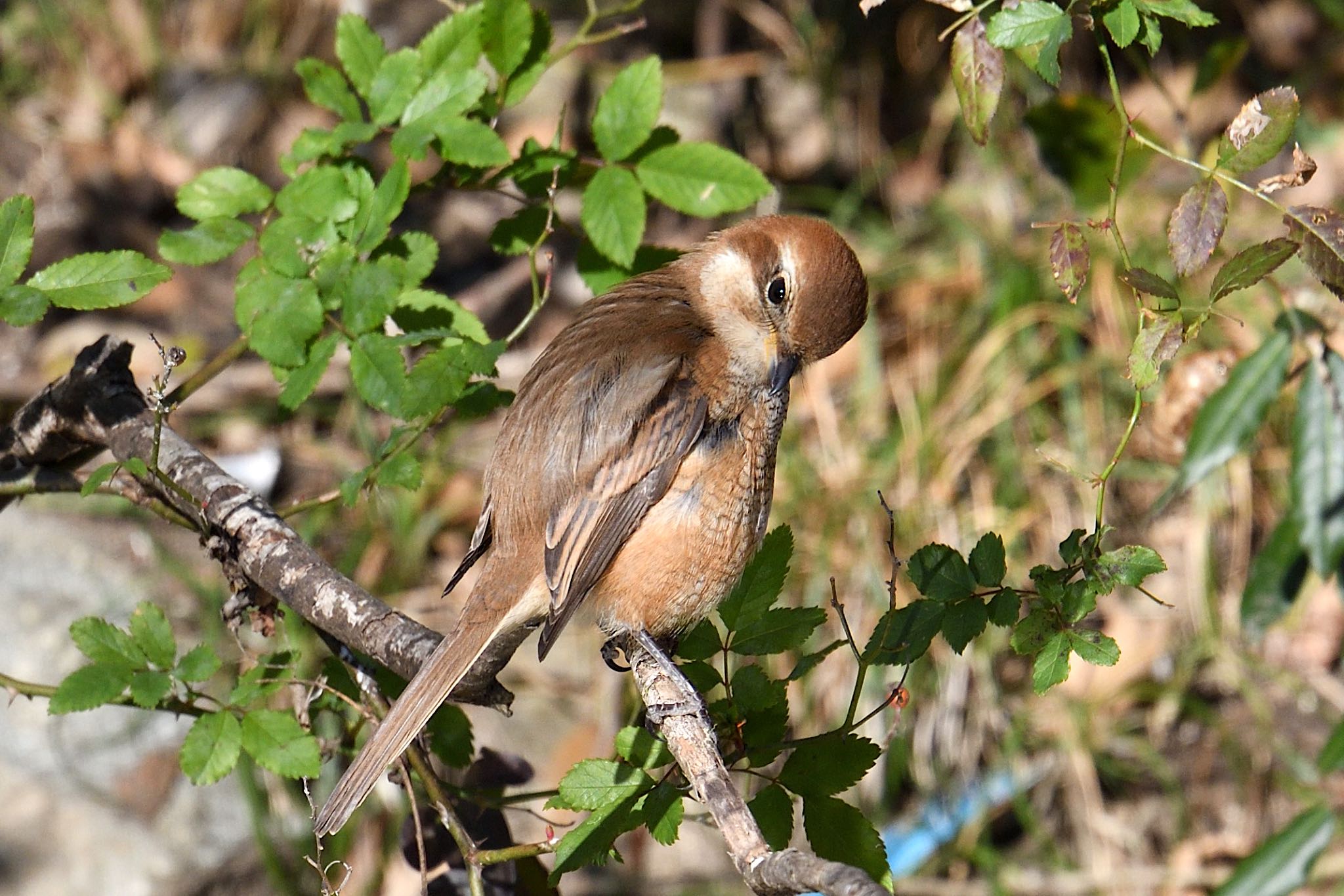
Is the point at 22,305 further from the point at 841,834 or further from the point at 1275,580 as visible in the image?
the point at 1275,580

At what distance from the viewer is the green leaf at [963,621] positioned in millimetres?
1955

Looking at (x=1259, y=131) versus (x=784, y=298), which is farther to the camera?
(x=784, y=298)

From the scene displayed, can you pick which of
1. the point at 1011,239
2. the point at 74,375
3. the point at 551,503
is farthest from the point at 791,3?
the point at 74,375

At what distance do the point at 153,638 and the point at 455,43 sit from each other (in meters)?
1.13

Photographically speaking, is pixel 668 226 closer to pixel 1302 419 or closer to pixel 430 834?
pixel 1302 419

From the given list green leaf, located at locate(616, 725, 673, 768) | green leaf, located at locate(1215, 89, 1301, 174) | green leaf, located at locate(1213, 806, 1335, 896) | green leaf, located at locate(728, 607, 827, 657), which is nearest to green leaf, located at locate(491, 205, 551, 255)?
green leaf, located at locate(728, 607, 827, 657)

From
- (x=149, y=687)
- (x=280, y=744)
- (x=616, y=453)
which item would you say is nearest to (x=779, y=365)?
(x=616, y=453)

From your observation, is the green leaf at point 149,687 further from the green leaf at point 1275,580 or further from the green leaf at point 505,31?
the green leaf at point 1275,580

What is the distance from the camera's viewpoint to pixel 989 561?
1.97m

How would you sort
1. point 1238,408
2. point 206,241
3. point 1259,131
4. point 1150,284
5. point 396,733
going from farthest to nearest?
point 1238,408, point 206,241, point 396,733, point 1259,131, point 1150,284

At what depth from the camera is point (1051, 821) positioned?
4895 millimetres

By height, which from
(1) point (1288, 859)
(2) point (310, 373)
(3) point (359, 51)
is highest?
(3) point (359, 51)

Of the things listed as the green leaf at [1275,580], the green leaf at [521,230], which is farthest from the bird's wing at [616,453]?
the green leaf at [1275,580]

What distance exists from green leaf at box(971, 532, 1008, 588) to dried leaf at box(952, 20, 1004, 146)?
599mm
